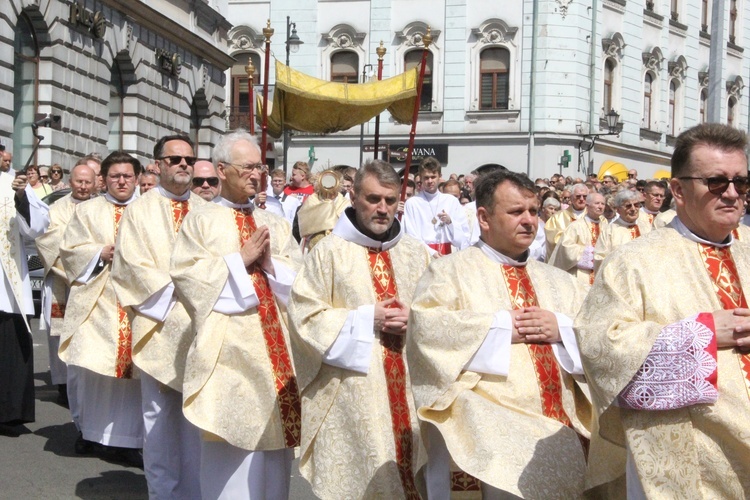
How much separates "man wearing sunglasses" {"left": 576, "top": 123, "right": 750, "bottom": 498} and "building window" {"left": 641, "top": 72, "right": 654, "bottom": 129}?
37.1 metres

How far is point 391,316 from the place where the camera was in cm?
545

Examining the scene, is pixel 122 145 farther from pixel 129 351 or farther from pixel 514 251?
Answer: pixel 514 251

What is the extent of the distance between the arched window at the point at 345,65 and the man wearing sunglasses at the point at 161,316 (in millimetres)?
31827

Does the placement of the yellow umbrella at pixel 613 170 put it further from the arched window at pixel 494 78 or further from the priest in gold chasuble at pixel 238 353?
the priest in gold chasuble at pixel 238 353

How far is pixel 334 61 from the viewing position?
38969 millimetres

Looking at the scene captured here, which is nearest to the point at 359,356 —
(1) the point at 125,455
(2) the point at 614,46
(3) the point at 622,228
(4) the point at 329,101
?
(1) the point at 125,455

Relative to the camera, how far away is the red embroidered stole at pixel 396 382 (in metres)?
5.45

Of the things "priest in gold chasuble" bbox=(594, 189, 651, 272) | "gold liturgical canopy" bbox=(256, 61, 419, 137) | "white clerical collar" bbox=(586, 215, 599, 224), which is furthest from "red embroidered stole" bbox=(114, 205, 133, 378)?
"white clerical collar" bbox=(586, 215, 599, 224)

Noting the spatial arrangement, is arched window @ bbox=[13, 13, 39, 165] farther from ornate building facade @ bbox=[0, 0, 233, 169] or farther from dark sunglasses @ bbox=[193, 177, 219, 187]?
dark sunglasses @ bbox=[193, 177, 219, 187]

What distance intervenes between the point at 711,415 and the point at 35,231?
6135 mm

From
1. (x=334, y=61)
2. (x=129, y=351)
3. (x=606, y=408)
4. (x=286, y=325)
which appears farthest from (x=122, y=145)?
(x=606, y=408)

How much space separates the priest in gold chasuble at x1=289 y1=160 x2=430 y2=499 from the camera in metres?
5.39

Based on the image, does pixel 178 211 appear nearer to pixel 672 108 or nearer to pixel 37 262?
pixel 37 262

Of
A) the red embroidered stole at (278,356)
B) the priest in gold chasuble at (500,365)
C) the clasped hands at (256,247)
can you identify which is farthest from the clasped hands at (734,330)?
the clasped hands at (256,247)
